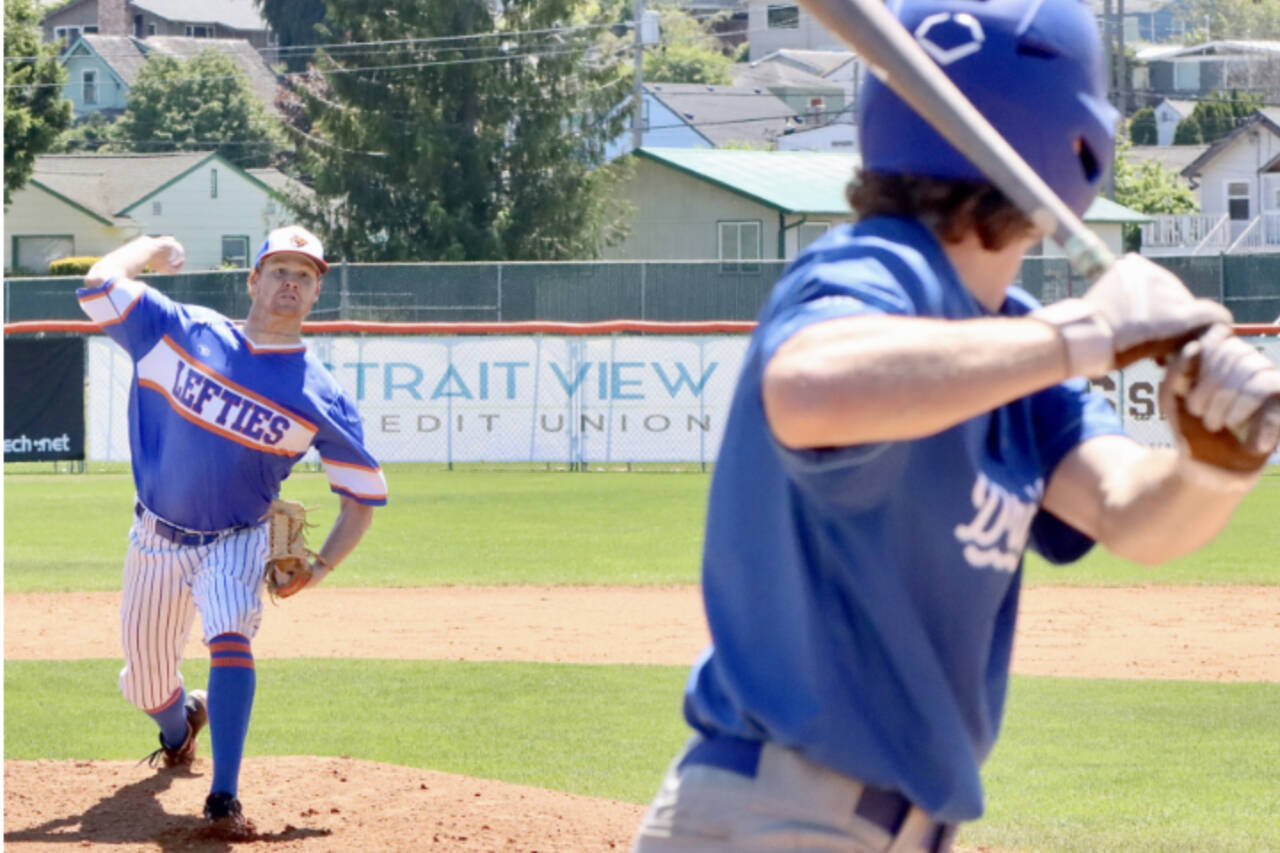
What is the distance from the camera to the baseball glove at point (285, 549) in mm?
5902

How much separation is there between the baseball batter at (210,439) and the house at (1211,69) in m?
81.0

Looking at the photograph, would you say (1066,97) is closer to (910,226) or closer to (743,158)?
(910,226)

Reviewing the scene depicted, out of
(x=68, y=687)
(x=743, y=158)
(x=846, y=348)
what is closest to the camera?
(x=846, y=348)

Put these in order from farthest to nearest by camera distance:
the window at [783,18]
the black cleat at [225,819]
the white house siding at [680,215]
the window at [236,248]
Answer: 1. the window at [783,18]
2. the window at [236,248]
3. the white house siding at [680,215]
4. the black cleat at [225,819]

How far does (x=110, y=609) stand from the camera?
11.2 metres

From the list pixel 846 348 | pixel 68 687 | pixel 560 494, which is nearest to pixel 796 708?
pixel 846 348

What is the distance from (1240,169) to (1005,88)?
201 feet

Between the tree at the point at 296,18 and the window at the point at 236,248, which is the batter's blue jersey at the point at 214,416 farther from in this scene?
the tree at the point at 296,18

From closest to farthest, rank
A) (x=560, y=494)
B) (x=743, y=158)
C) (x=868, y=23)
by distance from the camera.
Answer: (x=868, y=23)
(x=560, y=494)
(x=743, y=158)

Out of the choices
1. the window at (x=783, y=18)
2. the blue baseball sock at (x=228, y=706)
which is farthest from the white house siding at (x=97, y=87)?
the blue baseball sock at (x=228, y=706)

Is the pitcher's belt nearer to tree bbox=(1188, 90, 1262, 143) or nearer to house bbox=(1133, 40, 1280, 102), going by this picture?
tree bbox=(1188, 90, 1262, 143)

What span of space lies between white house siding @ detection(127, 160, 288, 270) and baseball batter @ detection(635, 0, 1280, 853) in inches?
2215

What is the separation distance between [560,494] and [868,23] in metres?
15.5

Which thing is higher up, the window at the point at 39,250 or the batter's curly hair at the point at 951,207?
the window at the point at 39,250
